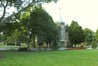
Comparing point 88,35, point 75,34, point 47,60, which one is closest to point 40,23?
point 47,60

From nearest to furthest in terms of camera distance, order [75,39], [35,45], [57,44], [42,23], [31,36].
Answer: [42,23] → [31,36] → [57,44] → [35,45] → [75,39]

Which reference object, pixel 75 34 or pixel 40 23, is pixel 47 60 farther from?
pixel 75 34

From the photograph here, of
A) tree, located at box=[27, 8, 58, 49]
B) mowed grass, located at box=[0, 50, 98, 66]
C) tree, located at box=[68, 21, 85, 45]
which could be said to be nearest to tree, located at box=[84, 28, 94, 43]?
tree, located at box=[68, 21, 85, 45]

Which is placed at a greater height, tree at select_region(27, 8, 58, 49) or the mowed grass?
tree at select_region(27, 8, 58, 49)

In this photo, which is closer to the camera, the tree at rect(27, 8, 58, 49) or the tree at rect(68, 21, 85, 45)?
the tree at rect(27, 8, 58, 49)

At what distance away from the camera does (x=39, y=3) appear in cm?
4119

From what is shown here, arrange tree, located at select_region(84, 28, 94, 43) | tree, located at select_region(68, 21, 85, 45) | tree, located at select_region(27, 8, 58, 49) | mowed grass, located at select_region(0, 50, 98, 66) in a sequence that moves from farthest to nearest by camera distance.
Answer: tree, located at select_region(84, 28, 94, 43) → tree, located at select_region(68, 21, 85, 45) → tree, located at select_region(27, 8, 58, 49) → mowed grass, located at select_region(0, 50, 98, 66)

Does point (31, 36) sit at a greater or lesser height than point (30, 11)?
lesser

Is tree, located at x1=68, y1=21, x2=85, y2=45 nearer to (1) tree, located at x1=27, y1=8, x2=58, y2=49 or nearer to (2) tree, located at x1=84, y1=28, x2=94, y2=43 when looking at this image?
(2) tree, located at x1=84, y1=28, x2=94, y2=43

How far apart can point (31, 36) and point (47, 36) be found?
3315 mm

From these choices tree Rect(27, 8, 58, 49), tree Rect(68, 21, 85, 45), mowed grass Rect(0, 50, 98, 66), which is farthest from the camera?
tree Rect(68, 21, 85, 45)

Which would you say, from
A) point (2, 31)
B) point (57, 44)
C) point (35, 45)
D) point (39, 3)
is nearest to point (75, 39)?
point (35, 45)

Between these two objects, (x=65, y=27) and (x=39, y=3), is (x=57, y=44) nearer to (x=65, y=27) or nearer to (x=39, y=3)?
(x=39, y=3)

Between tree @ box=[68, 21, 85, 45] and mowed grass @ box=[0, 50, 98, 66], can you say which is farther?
tree @ box=[68, 21, 85, 45]
